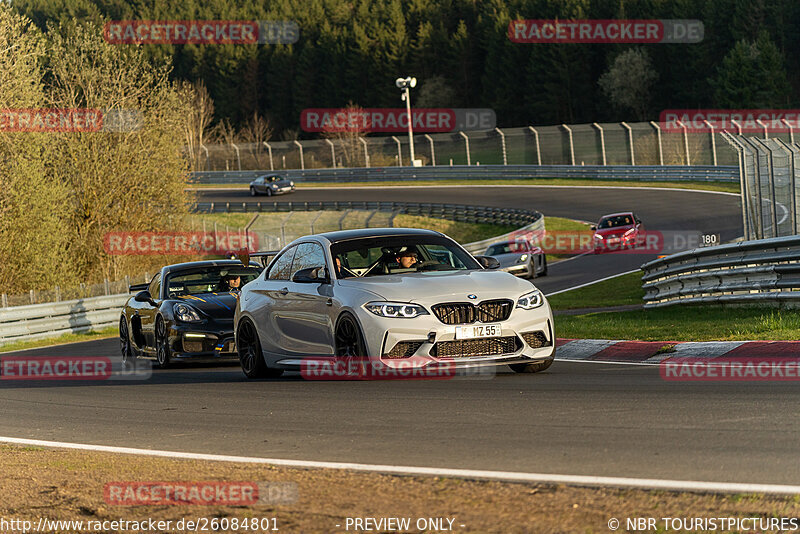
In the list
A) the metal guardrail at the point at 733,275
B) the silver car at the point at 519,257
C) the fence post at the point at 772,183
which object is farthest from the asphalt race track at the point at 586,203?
the fence post at the point at 772,183

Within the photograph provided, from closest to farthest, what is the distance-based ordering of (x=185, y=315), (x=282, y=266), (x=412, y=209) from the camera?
(x=282, y=266), (x=185, y=315), (x=412, y=209)

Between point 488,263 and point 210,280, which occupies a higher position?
point 488,263

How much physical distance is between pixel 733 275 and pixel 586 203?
3844 cm

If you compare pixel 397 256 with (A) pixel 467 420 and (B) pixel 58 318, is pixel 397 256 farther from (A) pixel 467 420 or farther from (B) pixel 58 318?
(B) pixel 58 318

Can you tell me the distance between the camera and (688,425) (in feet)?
23.2

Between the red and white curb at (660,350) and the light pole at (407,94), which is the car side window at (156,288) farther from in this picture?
the light pole at (407,94)

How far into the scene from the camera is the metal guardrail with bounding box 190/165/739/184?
57.0 m

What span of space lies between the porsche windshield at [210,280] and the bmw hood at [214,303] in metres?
0.54

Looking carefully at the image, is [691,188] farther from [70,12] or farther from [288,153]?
[70,12]

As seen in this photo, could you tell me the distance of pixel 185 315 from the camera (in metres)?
15.5

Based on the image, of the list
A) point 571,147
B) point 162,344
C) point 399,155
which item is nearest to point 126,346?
point 162,344

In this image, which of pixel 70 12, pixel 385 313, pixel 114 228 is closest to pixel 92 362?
pixel 385 313

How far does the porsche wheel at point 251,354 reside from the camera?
12.2m

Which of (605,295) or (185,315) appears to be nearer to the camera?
(185,315)
